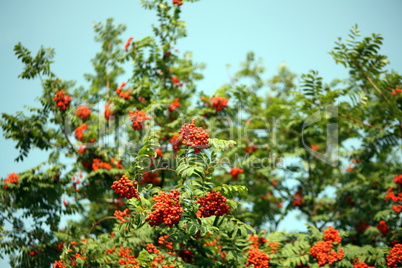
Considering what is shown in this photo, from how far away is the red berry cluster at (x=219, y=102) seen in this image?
31.7 feet

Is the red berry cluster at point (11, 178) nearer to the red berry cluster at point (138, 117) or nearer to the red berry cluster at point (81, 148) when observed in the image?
the red berry cluster at point (81, 148)

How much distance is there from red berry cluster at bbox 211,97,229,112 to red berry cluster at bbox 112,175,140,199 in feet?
16.5

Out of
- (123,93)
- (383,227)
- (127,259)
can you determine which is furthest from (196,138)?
→ (383,227)

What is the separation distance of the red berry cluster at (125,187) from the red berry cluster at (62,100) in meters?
4.69

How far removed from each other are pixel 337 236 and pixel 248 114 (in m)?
6.89

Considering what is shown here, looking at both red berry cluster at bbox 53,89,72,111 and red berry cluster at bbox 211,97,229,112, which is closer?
red berry cluster at bbox 53,89,72,111

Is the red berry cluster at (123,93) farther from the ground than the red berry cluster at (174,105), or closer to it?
farther from the ground

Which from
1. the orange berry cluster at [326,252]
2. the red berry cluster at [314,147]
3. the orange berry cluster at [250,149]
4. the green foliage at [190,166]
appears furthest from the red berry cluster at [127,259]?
the red berry cluster at [314,147]

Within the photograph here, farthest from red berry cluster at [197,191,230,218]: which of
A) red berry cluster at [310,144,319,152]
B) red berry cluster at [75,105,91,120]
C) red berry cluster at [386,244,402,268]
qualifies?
red berry cluster at [310,144,319,152]

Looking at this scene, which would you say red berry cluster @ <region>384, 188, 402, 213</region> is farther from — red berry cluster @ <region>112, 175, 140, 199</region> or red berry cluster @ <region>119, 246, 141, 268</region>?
red berry cluster @ <region>112, 175, 140, 199</region>

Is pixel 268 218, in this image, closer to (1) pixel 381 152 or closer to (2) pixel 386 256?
(1) pixel 381 152

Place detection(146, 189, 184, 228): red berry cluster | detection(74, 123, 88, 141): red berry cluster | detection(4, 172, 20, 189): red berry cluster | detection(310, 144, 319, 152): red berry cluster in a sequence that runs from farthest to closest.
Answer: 1. detection(310, 144, 319, 152): red berry cluster
2. detection(74, 123, 88, 141): red berry cluster
3. detection(4, 172, 20, 189): red berry cluster
4. detection(146, 189, 184, 228): red berry cluster

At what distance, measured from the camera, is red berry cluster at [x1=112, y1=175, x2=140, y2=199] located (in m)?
4.87

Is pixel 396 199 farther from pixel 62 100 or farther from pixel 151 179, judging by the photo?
pixel 62 100
